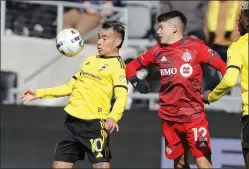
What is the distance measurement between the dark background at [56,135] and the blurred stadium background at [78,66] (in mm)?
14

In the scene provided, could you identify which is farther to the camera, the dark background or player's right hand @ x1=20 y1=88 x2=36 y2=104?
the dark background

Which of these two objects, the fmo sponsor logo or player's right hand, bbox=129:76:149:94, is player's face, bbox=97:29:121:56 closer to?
player's right hand, bbox=129:76:149:94

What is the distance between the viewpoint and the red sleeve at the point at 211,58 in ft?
25.3

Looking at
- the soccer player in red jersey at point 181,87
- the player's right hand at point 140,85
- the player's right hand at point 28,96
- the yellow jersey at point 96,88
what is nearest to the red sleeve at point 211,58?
the soccer player in red jersey at point 181,87

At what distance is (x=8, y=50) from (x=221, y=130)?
389 centimetres

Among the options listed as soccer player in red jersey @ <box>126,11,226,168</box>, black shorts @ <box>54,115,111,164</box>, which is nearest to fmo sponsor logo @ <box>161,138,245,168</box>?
soccer player in red jersey @ <box>126,11,226,168</box>

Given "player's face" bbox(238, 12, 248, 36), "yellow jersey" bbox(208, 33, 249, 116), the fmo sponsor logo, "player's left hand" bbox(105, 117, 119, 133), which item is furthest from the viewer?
the fmo sponsor logo

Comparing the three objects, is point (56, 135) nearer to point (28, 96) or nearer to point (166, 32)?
point (28, 96)

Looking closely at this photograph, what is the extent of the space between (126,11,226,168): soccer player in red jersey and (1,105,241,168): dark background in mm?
3125

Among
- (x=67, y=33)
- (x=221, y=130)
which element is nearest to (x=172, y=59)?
(x=67, y=33)

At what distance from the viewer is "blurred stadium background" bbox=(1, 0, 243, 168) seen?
11180mm

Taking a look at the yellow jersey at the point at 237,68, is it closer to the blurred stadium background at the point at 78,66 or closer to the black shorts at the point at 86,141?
the black shorts at the point at 86,141

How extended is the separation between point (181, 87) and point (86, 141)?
114 centimetres

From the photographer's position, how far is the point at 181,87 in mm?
7859
